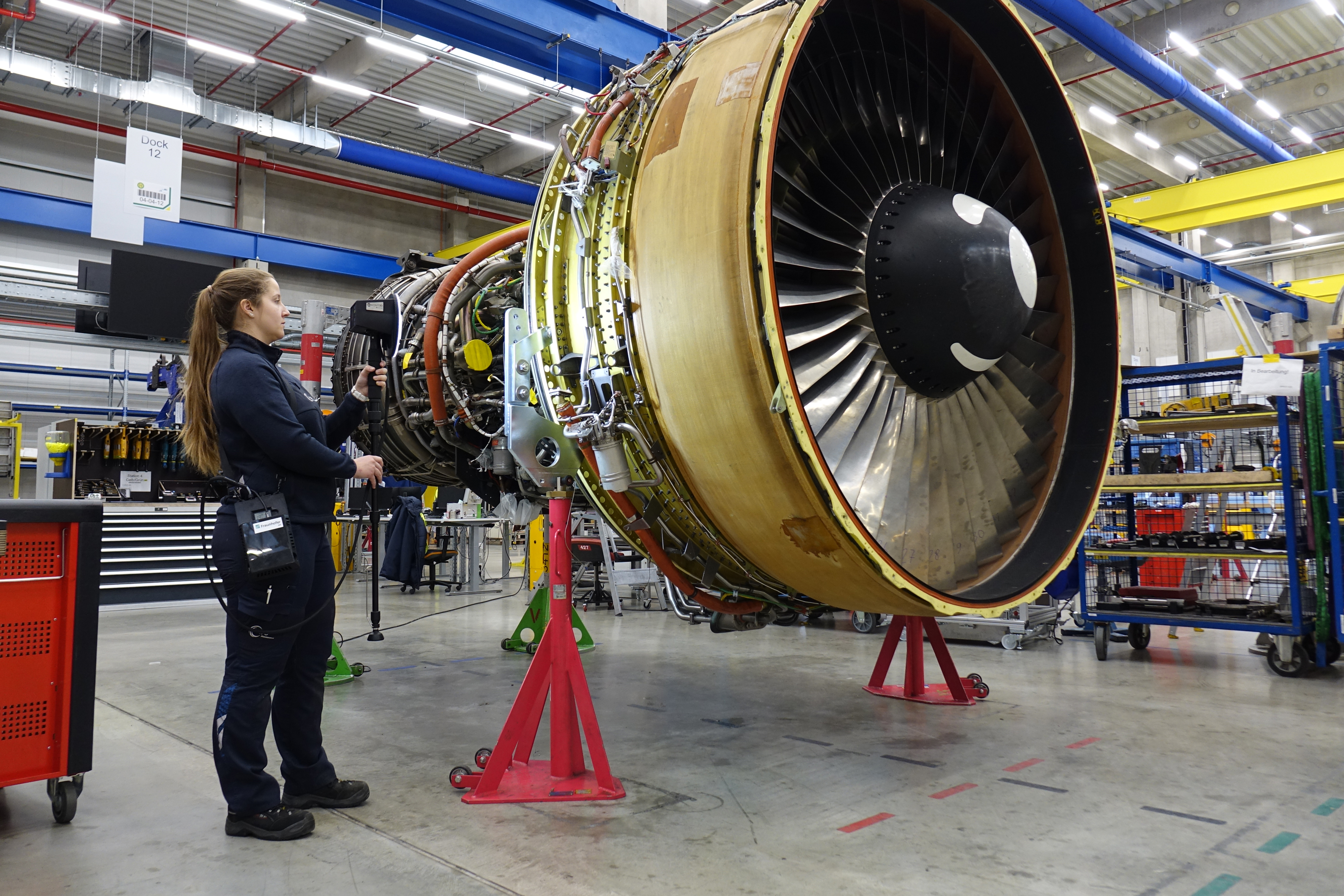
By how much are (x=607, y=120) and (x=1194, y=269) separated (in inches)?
514

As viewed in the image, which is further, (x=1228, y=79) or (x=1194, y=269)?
(x=1194, y=269)

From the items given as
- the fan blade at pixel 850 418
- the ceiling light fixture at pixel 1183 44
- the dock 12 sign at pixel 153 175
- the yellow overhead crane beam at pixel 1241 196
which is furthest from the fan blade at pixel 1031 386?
the yellow overhead crane beam at pixel 1241 196

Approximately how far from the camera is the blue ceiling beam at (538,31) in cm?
552

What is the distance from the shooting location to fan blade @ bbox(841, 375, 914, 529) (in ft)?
8.29

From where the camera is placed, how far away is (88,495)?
10992 millimetres

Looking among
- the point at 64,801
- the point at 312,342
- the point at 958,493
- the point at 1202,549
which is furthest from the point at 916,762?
the point at 312,342

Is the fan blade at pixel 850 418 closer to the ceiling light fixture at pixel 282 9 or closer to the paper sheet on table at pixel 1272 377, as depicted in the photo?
the paper sheet on table at pixel 1272 377

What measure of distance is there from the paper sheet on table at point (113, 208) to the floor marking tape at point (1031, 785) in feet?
24.6

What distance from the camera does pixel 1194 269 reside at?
514 inches

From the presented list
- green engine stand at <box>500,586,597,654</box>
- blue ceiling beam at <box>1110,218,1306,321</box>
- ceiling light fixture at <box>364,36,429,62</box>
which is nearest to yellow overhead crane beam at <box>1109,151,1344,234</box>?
blue ceiling beam at <box>1110,218,1306,321</box>

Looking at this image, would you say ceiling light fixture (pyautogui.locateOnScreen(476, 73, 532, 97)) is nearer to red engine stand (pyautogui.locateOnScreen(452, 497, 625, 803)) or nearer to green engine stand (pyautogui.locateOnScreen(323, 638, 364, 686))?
green engine stand (pyautogui.locateOnScreen(323, 638, 364, 686))

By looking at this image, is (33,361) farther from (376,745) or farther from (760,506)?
(760,506)

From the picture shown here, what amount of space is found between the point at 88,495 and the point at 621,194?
11.1 m

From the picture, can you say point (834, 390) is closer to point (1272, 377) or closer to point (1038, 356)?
point (1038, 356)
